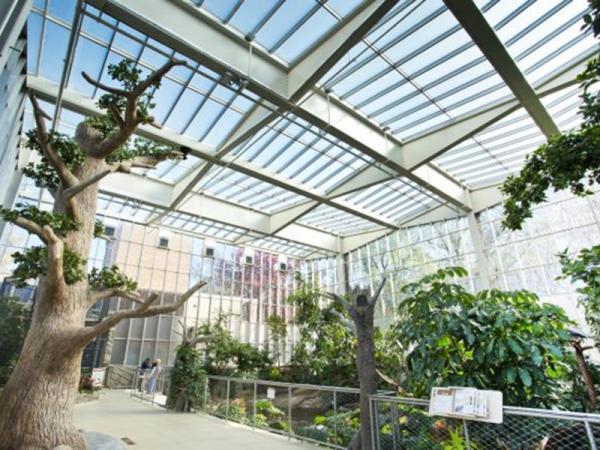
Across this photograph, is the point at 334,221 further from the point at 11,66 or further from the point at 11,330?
the point at 11,66

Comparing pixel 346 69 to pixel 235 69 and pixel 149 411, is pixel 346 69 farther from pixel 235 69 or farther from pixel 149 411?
pixel 149 411

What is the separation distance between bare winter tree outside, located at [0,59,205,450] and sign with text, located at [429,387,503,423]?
247 cm

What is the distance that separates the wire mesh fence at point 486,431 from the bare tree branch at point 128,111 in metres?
4.08

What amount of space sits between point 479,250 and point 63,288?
598 inches

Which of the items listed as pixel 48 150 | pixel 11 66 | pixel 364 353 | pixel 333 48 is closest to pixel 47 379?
pixel 48 150

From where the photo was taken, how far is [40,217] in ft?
10.4

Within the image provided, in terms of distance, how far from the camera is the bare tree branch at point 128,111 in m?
3.26

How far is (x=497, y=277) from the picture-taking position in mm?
13891

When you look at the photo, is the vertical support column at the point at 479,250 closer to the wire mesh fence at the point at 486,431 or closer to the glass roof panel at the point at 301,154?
the glass roof panel at the point at 301,154

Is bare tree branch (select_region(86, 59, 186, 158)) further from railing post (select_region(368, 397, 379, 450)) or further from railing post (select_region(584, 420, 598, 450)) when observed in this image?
railing post (select_region(584, 420, 598, 450))

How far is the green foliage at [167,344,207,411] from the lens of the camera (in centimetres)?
823

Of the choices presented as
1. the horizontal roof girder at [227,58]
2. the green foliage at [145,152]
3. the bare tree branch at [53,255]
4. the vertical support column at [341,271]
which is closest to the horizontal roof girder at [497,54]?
the horizontal roof girder at [227,58]

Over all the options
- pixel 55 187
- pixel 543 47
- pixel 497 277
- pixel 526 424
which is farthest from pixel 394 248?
pixel 55 187

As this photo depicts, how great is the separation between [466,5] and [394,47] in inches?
74.5
